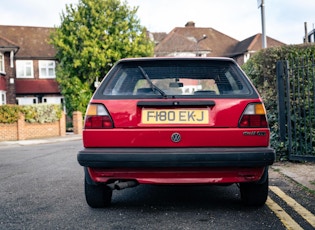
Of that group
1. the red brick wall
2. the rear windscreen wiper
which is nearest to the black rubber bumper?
the rear windscreen wiper

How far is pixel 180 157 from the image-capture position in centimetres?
385

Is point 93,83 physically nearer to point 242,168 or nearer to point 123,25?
point 123,25

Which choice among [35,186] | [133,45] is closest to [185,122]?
[35,186]

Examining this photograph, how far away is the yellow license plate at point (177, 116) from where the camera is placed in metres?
3.97

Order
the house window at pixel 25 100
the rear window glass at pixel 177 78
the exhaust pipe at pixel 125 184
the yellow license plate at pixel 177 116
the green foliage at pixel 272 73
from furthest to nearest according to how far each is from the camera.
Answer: the house window at pixel 25 100 → the green foliage at pixel 272 73 → the rear window glass at pixel 177 78 → the exhaust pipe at pixel 125 184 → the yellow license plate at pixel 177 116

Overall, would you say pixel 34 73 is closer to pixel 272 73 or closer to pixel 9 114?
pixel 9 114

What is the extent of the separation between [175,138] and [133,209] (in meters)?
1.09

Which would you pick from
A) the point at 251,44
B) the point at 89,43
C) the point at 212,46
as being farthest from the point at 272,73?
the point at 212,46

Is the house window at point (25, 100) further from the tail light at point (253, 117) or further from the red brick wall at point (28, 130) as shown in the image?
the tail light at point (253, 117)

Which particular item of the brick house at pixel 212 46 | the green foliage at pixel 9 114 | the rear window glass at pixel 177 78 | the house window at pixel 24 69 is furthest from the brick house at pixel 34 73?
the rear window glass at pixel 177 78

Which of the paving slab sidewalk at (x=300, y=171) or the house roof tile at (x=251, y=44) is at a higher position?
the house roof tile at (x=251, y=44)

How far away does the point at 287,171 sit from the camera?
6973 millimetres

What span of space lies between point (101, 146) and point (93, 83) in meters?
28.5

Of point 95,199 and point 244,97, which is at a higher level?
point 244,97
